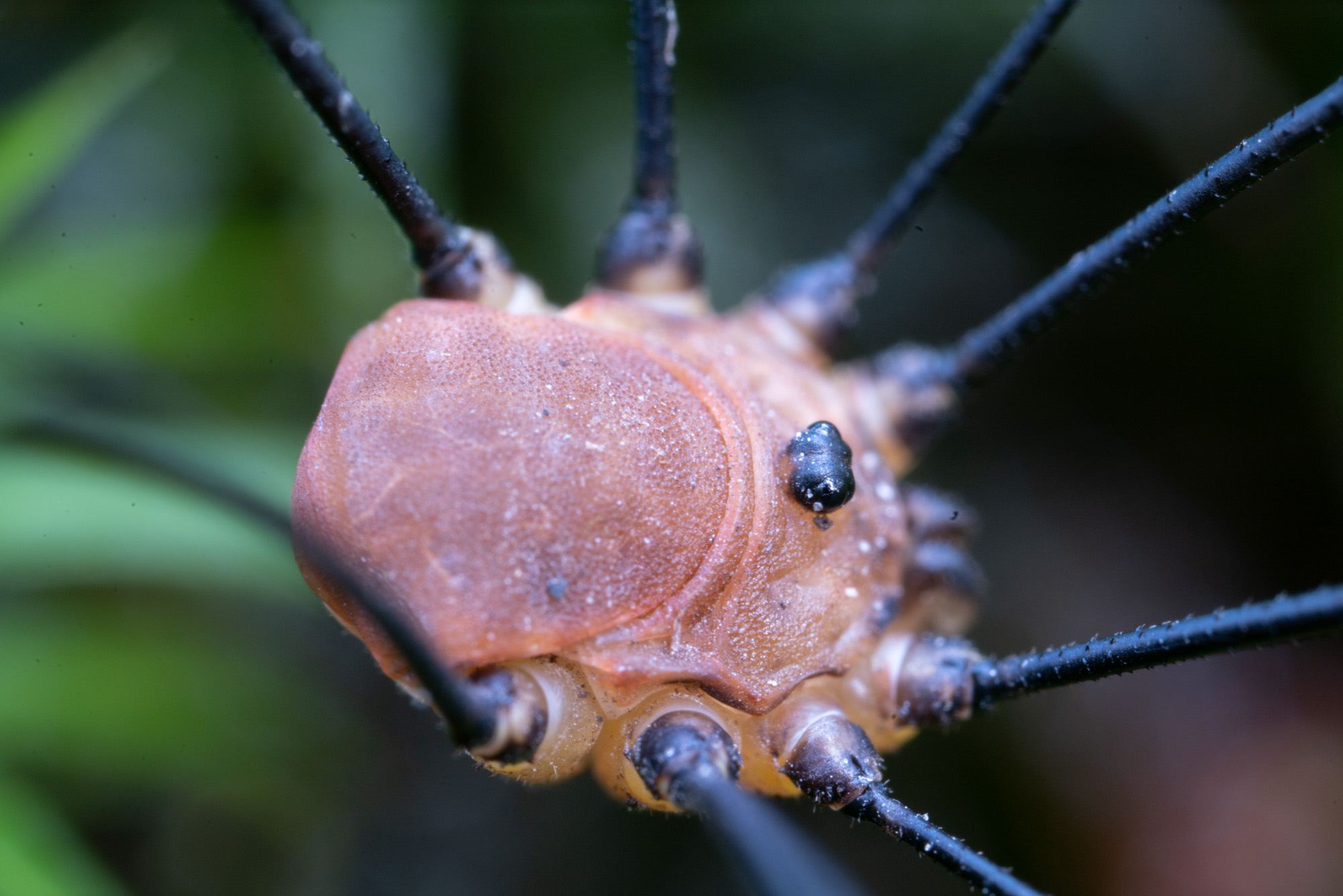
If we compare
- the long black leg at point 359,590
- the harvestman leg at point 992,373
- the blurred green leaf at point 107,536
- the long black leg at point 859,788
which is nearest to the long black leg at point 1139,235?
the harvestman leg at point 992,373

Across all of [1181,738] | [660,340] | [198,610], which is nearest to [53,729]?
[198,610]

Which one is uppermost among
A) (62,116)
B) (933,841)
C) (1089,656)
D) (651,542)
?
(62,116)

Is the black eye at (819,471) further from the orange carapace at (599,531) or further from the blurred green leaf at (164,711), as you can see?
A: the blurred green leaf at (164,711)

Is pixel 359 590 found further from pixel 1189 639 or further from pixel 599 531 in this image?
pixel 1189 639

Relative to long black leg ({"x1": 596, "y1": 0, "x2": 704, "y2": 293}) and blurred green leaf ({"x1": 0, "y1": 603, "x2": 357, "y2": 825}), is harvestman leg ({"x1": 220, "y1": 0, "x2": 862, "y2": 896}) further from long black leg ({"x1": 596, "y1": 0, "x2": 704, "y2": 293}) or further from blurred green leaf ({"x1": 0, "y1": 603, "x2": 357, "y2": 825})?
blurred green leaf ({"x1": 0, "y1": 603, "x2": 357, "y2": 825})

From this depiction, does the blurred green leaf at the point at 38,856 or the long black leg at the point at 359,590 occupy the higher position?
the long black leg at the point at 359,590

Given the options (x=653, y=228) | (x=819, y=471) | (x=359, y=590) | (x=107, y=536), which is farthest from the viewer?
(x=107, y=536)

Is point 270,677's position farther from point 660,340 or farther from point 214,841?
A: point 660,340

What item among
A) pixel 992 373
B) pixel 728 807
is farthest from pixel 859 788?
pixel 992 373
